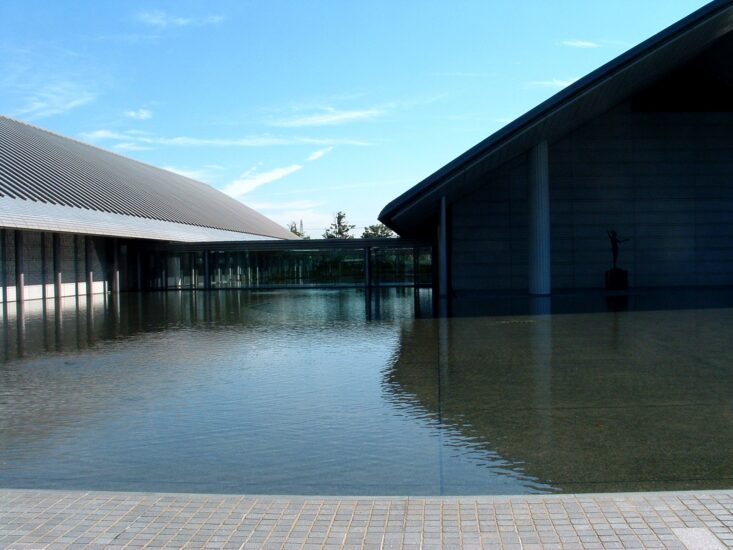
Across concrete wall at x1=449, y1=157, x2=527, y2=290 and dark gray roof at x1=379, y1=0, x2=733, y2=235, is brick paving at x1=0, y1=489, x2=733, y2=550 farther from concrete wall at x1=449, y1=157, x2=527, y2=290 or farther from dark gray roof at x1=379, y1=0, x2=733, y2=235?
concrete wall at x1=449, y1=157, x2=527, y2=290

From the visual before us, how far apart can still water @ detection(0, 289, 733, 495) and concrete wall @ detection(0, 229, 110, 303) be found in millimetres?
13118

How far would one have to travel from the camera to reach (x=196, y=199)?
48500mm

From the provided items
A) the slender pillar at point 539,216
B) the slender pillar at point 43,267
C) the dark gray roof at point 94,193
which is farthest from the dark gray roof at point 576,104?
the slender pillar at point 43,267

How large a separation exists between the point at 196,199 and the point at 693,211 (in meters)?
31.9

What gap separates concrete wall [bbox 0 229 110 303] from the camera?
25.4 m

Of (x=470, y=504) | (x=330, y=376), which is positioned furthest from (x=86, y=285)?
(x=470, y=504)

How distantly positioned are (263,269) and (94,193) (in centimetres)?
922

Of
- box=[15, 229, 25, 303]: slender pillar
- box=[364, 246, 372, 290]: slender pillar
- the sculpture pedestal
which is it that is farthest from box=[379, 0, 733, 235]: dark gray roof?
box=[15, 229, 25, 303]: slender pillar

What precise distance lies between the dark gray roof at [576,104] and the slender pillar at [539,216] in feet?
1.87

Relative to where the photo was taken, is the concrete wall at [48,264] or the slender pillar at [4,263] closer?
the slender pillar at [4,263]

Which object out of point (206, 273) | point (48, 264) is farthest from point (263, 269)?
point (48, 264)

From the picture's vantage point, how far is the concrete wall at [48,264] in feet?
83.3

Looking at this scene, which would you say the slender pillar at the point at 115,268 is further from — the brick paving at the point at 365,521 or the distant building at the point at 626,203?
the brick paving at the point at 365,521

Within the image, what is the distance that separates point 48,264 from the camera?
2830 cm
